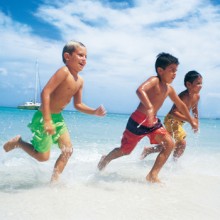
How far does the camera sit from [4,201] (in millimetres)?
2795

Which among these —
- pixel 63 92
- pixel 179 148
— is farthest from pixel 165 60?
pixel 179 148

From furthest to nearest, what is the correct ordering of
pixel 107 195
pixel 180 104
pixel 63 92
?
pixel 180 104 → pixel 63 92 → pixel 107 195

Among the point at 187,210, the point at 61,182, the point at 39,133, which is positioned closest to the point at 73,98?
the point at 39,133

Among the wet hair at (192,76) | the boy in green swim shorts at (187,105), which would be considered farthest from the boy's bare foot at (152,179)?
the wet hair at (192,76)

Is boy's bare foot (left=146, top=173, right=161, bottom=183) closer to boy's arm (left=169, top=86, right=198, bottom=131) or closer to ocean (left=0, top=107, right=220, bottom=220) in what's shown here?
ocean (left=0, top=107, right=220, bottom=220)

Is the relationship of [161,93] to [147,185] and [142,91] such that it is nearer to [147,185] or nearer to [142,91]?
[142,91]

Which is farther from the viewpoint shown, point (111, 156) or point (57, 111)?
point (111, 156)

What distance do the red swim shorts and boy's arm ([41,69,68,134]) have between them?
1192 mm

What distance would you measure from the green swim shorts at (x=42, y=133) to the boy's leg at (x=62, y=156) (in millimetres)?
67

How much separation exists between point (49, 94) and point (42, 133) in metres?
0.46

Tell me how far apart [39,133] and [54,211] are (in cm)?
115

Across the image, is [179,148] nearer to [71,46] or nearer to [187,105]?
[187,105]

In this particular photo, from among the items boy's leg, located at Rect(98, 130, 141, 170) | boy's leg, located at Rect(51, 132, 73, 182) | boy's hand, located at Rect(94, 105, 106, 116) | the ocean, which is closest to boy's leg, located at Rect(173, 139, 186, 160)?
the ocean

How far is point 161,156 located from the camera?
390cm
